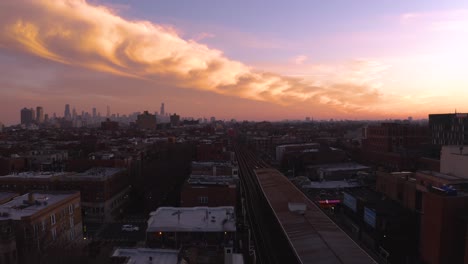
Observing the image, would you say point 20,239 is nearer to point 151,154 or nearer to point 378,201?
point 378,201

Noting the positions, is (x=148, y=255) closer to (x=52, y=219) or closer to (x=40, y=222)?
(x=40, y=222)

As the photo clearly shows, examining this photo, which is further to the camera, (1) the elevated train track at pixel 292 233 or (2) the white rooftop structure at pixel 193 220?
(2) the white rooftop structure at pixel 193 220

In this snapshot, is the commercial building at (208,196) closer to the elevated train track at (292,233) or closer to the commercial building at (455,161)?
the elevated train track at (292,233)

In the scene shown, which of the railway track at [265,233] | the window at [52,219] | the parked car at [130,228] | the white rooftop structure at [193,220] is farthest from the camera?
the parked car at [130,228]

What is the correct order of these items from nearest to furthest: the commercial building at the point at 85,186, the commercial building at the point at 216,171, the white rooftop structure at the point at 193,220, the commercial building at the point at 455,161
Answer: the white rooftop structure at the point at 193,220
the commercial building at the point at 455,161
the commercial building at the point at 85,186
the commercial building at the point at 216,171

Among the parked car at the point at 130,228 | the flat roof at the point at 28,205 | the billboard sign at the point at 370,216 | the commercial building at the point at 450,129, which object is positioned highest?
the commercial building at the point at 450,129

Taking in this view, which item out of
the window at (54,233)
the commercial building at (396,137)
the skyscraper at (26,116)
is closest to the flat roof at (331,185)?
the commercial building at (396,137)
